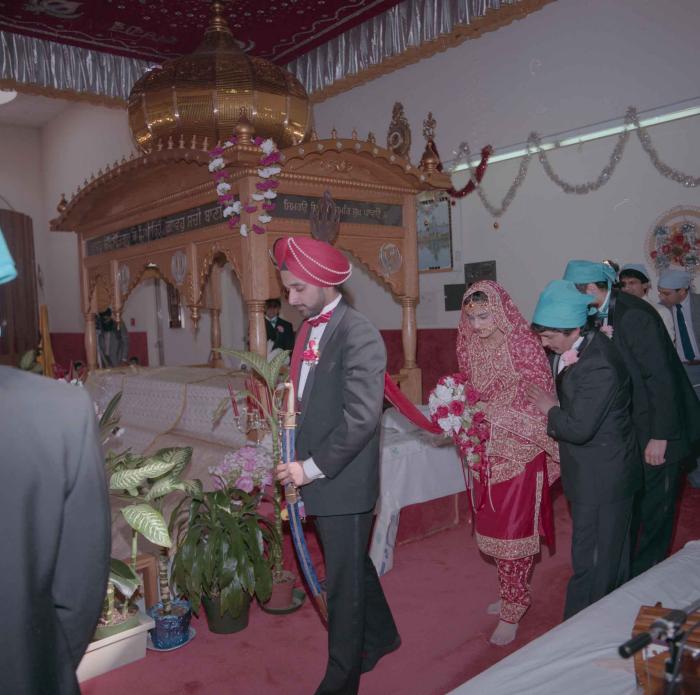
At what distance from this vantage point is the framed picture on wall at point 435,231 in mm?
7812

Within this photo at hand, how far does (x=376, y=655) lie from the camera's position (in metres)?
3.08

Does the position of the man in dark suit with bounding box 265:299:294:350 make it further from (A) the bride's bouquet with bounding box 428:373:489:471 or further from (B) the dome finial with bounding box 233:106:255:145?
(A) the bride's bouquet with bounding box 428:373:489:471

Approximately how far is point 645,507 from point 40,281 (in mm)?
14562

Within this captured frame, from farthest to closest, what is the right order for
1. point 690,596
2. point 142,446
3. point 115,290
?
point 115,290
point 142,446
point 690,596

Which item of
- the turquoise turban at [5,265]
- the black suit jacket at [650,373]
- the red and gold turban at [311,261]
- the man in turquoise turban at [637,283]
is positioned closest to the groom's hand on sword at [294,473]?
the red and gold turban at [311,261]

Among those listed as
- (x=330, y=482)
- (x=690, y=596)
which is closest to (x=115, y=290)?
(x=330, y=482)

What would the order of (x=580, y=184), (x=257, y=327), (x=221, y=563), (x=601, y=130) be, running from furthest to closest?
1. (x=580, y=184)
2. (x=601, y=130)
3. (x=257, y=327)
4. (x=221, y=563)

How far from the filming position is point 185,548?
3.35 m

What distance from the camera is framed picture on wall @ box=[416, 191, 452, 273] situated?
781 cm

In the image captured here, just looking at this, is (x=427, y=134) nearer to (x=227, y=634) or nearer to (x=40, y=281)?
(x=227, y=634)

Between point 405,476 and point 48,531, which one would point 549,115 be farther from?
point 48,531

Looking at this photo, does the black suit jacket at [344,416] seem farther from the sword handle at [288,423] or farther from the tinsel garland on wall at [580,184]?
the tinsel garland on wall at [580,184]

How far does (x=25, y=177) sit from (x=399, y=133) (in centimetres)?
1035

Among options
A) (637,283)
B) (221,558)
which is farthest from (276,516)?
(637,283)
